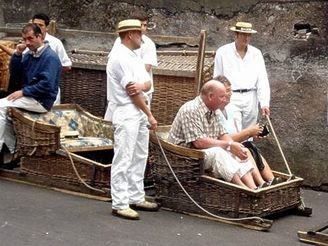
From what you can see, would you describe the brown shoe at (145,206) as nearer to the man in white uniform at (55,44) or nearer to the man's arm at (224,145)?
the man's arm at (224,145)

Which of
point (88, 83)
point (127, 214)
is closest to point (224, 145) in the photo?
point (127, 214)

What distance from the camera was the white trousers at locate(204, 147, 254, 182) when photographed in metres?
7.73

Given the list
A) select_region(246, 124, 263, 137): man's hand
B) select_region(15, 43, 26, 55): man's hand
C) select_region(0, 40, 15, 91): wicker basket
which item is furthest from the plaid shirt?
select_region(0, 40, 15, 91): wicker basket

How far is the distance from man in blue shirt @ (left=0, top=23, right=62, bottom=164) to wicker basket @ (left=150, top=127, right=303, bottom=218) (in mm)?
1529

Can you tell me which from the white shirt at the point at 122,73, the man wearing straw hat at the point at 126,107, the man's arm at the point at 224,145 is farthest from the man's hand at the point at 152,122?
the man's arm at the point at 224,145

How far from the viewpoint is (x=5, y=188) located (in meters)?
8.82

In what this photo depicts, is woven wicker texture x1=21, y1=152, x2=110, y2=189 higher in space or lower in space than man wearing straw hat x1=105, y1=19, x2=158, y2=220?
lower

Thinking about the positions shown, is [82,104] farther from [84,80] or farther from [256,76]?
[256,76]

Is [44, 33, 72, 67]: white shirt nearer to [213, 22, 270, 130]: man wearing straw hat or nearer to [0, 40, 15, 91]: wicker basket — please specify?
[0, 40, 15, 91]: wicker basket

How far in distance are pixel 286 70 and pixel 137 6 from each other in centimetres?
216

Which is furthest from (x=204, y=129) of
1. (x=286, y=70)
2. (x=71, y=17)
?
(x=71, y=17)

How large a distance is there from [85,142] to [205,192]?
1922mm

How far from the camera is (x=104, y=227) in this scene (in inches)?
289

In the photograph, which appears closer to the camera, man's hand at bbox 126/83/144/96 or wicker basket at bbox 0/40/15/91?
man's hand at bbox 126/83/144/96
